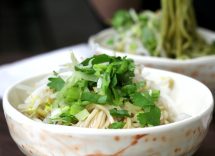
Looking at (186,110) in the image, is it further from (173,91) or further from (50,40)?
(50,40)

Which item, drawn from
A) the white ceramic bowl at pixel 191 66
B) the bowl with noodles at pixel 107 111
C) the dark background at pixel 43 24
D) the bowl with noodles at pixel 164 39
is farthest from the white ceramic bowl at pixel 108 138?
the dark background at pixel 43 24

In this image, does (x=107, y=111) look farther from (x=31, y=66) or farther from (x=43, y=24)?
(x=43, y=24)

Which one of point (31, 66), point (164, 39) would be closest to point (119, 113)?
point (164, 39)

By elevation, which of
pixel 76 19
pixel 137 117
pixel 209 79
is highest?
pixel 137 117

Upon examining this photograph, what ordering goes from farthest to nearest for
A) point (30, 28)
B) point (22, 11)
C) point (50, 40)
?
point (22, 11) → point (30, 28) → point (50, 40)

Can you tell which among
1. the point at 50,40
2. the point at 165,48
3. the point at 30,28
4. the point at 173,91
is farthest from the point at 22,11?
the point at 173,91

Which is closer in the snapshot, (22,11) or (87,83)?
(87,83)

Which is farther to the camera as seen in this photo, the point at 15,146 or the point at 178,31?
the point at 178,31

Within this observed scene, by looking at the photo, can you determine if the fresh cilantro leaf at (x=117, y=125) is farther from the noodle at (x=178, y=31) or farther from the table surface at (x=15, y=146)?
the noodle at (x=178, y=31)
